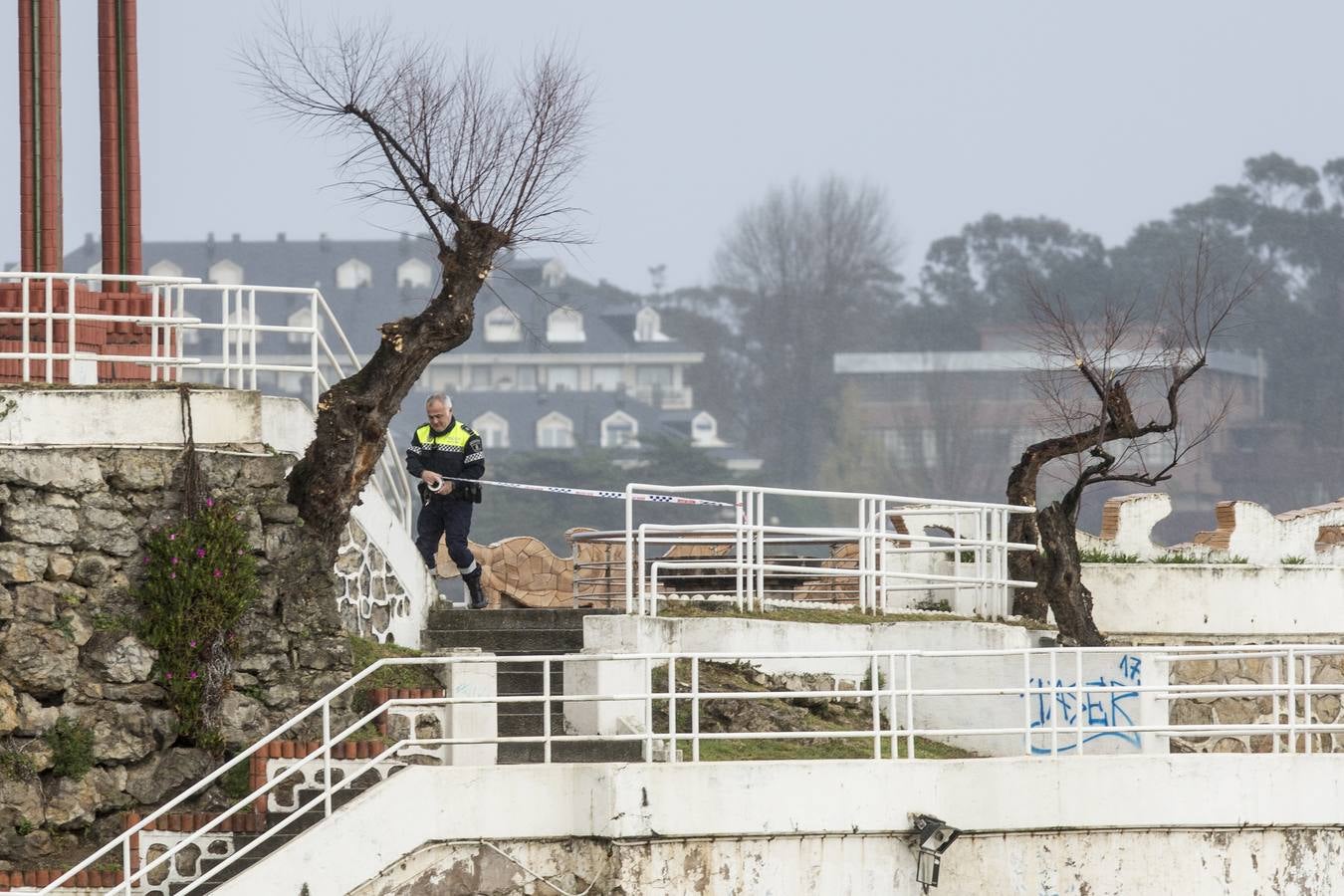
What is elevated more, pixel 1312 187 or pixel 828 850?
pixel 1312 187

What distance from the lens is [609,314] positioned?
10256cm

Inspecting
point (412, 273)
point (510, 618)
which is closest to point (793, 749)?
point (510, 618)

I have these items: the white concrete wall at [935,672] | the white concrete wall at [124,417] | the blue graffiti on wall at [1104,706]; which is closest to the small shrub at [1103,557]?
the white concrete wall at [935,672]

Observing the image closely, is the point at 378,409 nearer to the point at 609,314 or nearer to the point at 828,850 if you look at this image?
the point at 828,850

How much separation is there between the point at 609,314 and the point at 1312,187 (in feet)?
104

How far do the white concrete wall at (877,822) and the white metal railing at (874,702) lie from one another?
0.21 meters

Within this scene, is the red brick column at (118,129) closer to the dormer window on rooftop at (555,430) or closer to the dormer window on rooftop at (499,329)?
the dormer window on rooftop at (555,430)

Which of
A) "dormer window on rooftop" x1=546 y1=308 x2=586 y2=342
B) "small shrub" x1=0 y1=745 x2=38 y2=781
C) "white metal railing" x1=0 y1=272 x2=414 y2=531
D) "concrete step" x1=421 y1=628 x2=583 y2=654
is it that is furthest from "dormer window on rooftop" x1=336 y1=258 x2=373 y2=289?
"small shrub" x1=0 y1=745 x2=38 y2=781

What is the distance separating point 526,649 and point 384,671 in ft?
4.80

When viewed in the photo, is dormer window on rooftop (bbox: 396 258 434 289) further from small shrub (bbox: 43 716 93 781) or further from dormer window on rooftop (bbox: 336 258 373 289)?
small shrub (bbox: 43 716 93 781)

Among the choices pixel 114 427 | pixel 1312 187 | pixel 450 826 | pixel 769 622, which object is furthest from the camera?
pixel 1312 187

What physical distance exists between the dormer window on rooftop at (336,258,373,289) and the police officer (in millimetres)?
80985

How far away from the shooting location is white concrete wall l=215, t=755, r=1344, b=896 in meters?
13.6

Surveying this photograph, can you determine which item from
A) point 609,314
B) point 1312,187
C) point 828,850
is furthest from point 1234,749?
point 609,314
